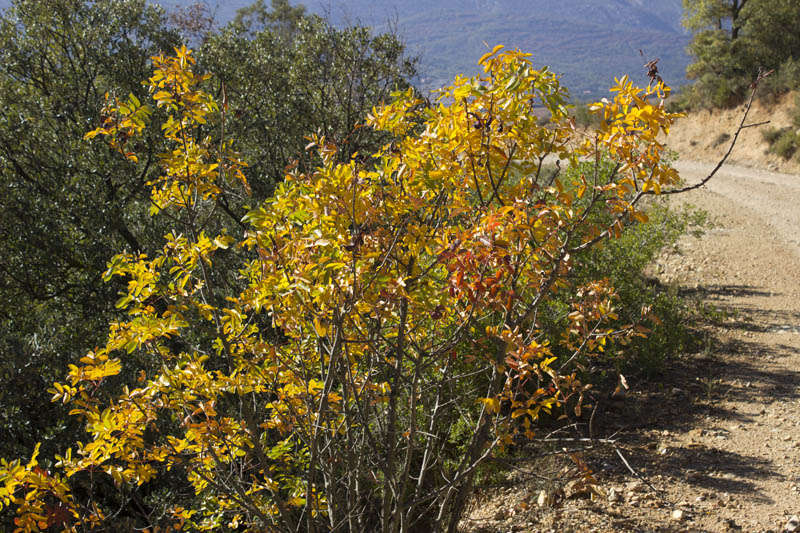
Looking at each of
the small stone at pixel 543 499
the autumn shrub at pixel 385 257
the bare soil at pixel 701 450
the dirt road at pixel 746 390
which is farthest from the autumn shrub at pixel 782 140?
the autumn shrub at pixel 385 257

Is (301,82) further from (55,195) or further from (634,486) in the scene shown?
(634,486)

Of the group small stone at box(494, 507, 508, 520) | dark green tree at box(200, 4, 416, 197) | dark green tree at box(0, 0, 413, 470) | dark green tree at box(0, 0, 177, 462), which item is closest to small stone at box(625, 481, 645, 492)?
small stone at box(494, 507, 508, 520)

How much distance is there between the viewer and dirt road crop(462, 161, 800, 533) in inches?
135

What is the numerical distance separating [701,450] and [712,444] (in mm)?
152

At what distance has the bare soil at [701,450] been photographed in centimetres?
341

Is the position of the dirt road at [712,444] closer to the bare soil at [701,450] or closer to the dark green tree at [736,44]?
the bare soil at [701,450]

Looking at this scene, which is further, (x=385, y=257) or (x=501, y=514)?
(x=501, y=514)

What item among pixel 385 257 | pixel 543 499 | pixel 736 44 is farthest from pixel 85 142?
pixel 736 44

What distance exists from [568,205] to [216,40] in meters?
7.69

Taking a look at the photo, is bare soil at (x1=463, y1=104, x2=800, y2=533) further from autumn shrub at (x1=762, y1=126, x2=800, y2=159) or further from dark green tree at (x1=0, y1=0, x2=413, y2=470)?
autumn shrub at (x1=762, y1=126, x2=800, y2=159)

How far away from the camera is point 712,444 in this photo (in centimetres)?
421

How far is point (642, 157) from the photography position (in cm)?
188

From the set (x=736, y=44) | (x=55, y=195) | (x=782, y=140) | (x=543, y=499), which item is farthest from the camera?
(x=736, y=44)

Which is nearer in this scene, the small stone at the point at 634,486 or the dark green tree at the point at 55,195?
the small stone at the point at 634,486
